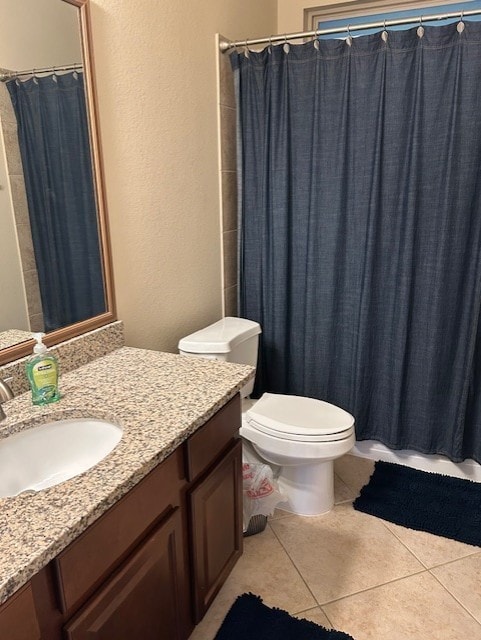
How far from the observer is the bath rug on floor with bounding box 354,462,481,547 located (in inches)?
79.9

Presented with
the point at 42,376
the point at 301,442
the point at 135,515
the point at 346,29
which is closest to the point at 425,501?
the point at 301,442

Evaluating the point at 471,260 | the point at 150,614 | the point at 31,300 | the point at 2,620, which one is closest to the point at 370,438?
the point at 471,260

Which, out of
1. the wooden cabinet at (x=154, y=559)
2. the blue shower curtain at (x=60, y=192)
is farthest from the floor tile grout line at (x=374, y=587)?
the blue shower curtain at (x=60, y=192)

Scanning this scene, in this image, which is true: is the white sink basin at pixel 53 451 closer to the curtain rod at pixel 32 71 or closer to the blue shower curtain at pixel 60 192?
the blue shower curtain at pixel 60 192

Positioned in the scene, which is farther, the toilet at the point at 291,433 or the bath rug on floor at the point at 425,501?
the bath rug on floor at the point at 425,501

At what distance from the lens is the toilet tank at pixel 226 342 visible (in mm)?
2004

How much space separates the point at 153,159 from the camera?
1854 millimetres

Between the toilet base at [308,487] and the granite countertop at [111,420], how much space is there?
75 centimetres

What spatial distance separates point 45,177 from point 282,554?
1.61 meters

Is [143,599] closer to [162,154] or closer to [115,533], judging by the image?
[115,533]

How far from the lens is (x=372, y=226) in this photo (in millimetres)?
2186

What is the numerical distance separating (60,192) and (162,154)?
0.55m

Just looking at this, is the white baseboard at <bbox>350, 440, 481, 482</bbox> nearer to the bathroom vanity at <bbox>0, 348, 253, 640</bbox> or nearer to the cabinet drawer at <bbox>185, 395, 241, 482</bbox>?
the bathroom vanity at <bbox>0, 348, 253, 640</bbox>

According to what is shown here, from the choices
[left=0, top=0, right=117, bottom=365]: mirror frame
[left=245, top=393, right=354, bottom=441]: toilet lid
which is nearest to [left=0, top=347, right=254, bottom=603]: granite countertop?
[left=0, top=0, right=117, bottom=365]: mirror frame
